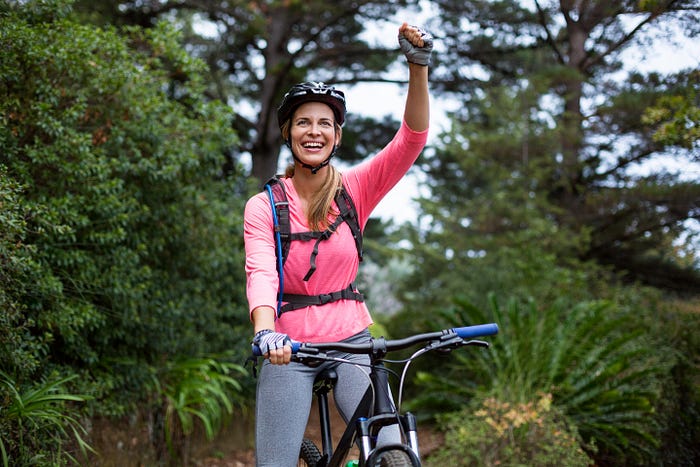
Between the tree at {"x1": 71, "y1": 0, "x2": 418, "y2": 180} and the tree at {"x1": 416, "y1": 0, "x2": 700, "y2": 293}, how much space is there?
5.86 feet

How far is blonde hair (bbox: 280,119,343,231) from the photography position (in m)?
2.94

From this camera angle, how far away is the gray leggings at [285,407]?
9.02 ft

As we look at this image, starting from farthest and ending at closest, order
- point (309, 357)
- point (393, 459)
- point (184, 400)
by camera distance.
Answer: point (184, 400), point (309, 357), point (393, 459)

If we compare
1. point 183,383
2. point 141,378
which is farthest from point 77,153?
point 183,383

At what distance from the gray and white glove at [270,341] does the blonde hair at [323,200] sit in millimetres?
704

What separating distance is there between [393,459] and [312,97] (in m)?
1.61

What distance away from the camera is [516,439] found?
5.83 metres

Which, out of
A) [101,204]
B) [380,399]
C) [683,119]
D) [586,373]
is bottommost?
[586,373]

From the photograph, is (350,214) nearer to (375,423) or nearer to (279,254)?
(279,254)

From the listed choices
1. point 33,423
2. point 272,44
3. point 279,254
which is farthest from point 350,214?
point 272,44

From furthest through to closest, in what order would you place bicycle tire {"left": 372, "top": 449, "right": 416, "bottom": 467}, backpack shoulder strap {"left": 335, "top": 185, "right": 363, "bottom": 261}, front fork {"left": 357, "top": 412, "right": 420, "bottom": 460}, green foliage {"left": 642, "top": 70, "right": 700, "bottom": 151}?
green foliage {"left": 642, "top": 70, "right": 700, "bottom": 151} < backpack shoulder strap {"left": 335, "top": 185, "right": 363, "bottom": 261} < front fork {"left": 357, "top": 412, "right": 420, "bottom": 460} < bicycle tire {"left": 372, "top": 449, "right": 416, "bottom": 467}

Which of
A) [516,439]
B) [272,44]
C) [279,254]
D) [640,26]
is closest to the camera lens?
[279,254]

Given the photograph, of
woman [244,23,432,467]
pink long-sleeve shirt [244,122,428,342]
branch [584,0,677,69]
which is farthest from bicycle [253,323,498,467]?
branch [584,0,677,69]

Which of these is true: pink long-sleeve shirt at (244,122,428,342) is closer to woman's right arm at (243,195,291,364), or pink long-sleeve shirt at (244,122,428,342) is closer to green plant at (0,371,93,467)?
woman's right arm at (243,195,291,364)
